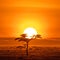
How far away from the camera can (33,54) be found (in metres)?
3.58

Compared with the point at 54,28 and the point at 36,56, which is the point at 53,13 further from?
the point at 36,56

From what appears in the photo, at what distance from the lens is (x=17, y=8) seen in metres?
3.68

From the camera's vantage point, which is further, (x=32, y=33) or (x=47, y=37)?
(x=47, y=37)

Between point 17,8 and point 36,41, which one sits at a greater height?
point 17,8

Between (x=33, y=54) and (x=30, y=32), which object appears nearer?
(x=30, y=32)

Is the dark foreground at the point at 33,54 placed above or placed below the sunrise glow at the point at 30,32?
below

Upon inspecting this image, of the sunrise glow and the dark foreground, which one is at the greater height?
the sunrise glow

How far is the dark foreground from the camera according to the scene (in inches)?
138

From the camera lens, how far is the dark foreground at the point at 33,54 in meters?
3.50

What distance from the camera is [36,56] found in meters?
3.53

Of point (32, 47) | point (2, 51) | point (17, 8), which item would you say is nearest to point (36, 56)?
point (32, 47)

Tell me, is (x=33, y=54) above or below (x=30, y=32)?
below

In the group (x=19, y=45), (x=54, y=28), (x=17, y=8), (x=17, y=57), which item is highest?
(x=17, y=8)

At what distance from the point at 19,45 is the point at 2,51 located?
0.32m
